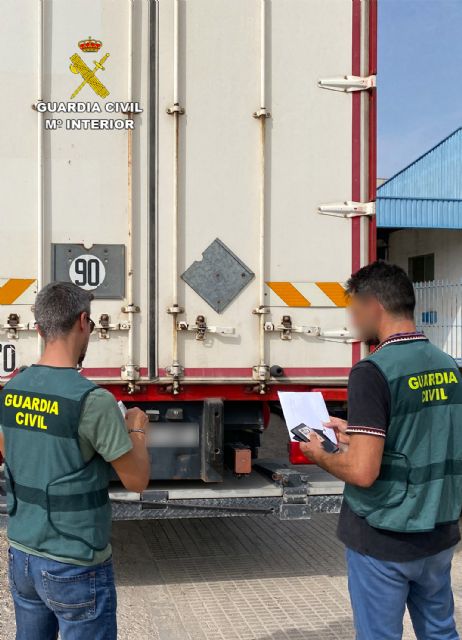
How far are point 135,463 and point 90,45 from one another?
10.5ft

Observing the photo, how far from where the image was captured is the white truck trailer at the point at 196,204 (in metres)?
4.74

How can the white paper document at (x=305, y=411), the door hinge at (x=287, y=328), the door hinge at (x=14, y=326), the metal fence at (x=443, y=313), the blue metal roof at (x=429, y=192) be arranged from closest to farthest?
the white paper document at (x=305, y=411) → the door hinge at (x=14, y=326) → the door hinge at (x=287, y=328) → the metal fence at (x=443, y=313) → the blue metal roof at (x=429, y=192)

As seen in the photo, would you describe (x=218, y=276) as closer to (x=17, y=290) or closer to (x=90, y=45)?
(x=17, y=290)

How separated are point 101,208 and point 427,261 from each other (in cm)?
1519

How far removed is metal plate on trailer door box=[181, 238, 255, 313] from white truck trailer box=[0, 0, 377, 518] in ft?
0.04

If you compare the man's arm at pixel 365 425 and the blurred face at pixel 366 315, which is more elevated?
the blurred face at pixel 366 315

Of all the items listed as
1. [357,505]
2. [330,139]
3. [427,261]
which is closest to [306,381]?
[330,139]

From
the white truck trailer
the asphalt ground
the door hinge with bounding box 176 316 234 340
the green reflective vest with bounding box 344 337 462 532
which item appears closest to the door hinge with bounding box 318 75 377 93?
the white truck trailer

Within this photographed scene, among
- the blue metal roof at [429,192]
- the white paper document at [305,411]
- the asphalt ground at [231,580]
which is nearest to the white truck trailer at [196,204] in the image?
the asphalt ground at [231,580]

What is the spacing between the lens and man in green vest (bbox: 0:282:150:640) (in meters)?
2.48

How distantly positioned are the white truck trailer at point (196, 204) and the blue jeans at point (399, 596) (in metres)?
2.15

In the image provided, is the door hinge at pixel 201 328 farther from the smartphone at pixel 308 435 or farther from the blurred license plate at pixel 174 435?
the smartphone at pixel 308 435

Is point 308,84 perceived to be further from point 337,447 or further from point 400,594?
point 400,594

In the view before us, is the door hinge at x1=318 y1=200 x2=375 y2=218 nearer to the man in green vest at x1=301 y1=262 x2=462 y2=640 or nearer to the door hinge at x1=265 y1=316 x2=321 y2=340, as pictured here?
the door hinge at x1=265 y1=316 x2=321 y2=340
